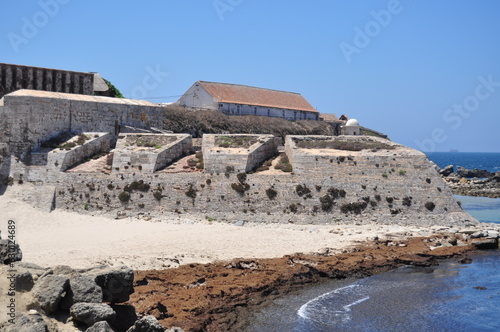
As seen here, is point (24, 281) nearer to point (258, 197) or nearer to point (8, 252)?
point (8, 252)

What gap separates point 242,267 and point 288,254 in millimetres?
3039

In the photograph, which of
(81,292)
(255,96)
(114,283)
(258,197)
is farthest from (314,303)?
(255,96)

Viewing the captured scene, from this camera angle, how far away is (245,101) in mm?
56500

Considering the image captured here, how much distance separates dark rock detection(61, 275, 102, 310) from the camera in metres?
12.1

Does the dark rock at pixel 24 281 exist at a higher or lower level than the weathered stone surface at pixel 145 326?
higher

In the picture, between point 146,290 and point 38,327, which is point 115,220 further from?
point 38,327

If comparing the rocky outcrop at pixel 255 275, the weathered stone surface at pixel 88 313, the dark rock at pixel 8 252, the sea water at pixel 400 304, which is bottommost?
the sea water at pixel 400 304

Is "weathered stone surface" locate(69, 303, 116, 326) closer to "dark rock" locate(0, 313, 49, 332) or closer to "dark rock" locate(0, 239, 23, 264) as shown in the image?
"dark rock" locate(0, 313, 49, 332)

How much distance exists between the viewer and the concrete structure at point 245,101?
54.4 metres

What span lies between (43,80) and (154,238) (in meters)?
20.1

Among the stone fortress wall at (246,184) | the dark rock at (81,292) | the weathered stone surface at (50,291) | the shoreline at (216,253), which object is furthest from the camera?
the stone fortress wall at (246,184)

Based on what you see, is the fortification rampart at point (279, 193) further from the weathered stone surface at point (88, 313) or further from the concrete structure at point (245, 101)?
the concrete structure at point (245, 101)

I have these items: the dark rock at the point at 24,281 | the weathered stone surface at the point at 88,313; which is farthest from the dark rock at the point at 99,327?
the dark rock at the point at 24,281

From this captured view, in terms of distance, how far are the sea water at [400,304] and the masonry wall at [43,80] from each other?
91.4ft
